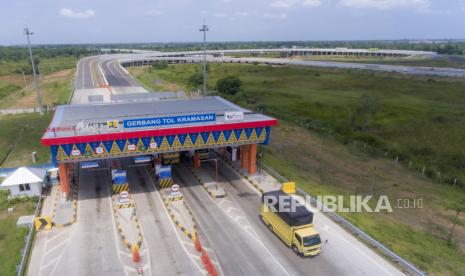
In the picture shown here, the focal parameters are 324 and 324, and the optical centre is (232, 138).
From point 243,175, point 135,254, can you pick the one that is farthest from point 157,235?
point 243,175

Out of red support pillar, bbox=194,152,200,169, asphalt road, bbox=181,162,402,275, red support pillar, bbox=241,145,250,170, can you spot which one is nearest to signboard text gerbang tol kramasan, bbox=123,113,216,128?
red support pillar, bbox=241,145,250,170

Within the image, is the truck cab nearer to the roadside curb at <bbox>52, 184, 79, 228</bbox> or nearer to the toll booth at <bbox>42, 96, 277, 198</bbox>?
the toll booth at <bbox>42, 96, 277, 198</bbox>

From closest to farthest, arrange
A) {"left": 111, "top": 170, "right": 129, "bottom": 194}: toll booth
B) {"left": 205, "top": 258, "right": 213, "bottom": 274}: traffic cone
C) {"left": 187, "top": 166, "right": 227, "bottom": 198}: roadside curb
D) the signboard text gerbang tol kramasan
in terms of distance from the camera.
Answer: {"left": 205, "top": 258, "right": 213, "bottom": 274}: traffic cone
the signboard text gerbang tol kramasan
{"left": 187, "top": 166, "right": 227, "bottom": 198}: roadside curb
{"left": 111, "top": 170, "right": 129, "bottom": 194}: toll booth

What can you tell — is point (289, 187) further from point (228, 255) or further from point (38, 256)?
point (38, 256)

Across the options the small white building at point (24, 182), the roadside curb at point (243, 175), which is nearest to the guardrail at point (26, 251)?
the small white building at point (24, 182)

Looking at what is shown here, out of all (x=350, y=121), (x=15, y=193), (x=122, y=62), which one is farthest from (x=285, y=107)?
(x=122, y=62)

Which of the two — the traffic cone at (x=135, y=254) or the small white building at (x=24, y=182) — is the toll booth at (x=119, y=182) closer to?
the small white building at (x=24, y=182)
